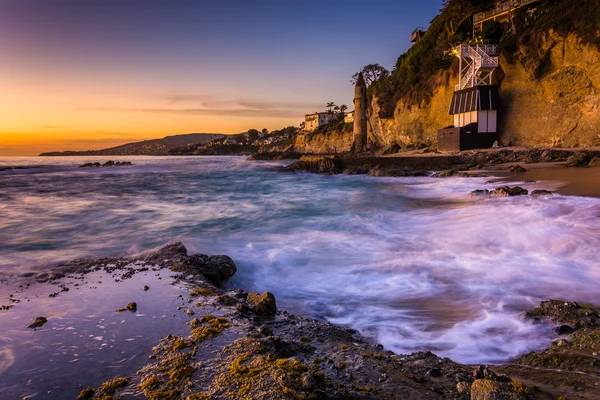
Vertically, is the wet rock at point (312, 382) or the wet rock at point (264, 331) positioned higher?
the wet rock at point (312, 382)

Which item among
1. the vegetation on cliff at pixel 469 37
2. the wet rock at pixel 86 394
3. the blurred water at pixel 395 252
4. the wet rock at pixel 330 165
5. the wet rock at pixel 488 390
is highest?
the vegetation on cliff at pixel 469 37

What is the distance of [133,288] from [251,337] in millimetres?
2525

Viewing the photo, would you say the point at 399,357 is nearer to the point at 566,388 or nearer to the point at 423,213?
the point at 566,388

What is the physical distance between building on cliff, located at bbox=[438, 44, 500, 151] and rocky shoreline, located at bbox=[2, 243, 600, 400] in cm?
2599

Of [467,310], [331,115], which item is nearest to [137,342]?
[467,310]

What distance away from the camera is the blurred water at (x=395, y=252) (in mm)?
4785

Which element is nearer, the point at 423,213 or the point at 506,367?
the point at 506,367

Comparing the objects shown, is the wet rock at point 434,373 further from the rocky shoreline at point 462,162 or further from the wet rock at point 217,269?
the rocky shoreline at point 462,162

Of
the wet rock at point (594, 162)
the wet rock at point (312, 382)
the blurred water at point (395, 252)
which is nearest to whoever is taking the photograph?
the wet rock at point (312, 382)

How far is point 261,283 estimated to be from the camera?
21.5ft

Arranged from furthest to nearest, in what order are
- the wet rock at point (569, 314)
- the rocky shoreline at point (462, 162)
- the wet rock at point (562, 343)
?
the rocky shoreline at point (462, 162) < the wet rock at point (569, 314) < the wet rock at point (562, 343)

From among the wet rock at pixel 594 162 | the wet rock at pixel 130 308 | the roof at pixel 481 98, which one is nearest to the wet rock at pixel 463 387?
the wet rock at pixel 130 308

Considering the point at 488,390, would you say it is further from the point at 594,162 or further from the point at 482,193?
the point at 594,162

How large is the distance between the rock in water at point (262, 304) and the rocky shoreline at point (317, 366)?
13 millimetres
